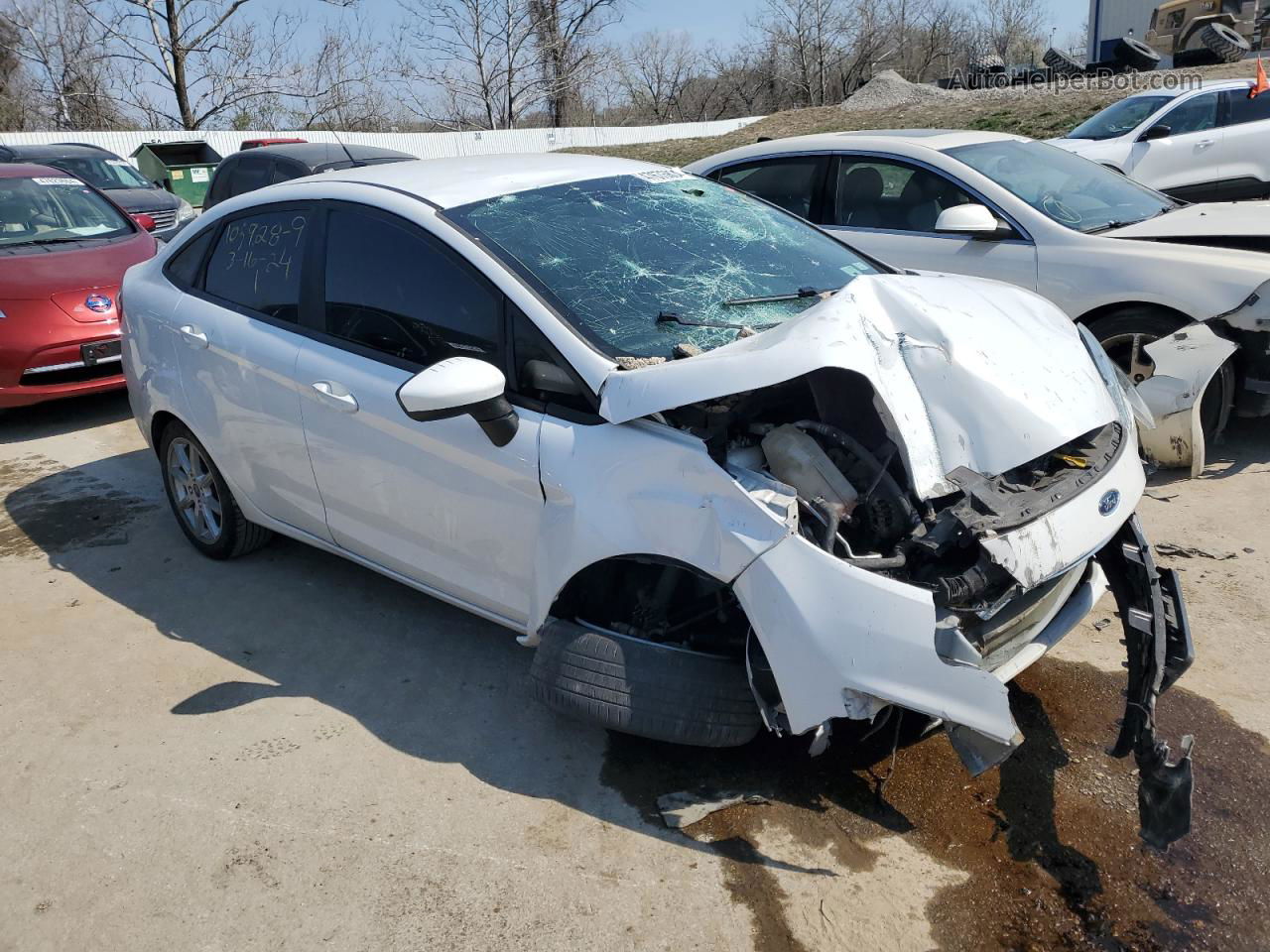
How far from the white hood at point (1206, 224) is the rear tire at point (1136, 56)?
53.2 feet

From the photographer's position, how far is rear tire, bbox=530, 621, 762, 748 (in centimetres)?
299

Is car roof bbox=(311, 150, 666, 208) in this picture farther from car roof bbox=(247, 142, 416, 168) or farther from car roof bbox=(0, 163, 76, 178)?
car roof bbox=(247, 142, 416, 168)

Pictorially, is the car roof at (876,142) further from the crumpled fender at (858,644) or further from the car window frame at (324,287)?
the crumpled fender at (858,644)

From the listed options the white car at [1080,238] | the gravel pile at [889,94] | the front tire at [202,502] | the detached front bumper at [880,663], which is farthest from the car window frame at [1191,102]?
the gravel pile at [889,94]

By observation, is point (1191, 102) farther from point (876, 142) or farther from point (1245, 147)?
point (876, 142)

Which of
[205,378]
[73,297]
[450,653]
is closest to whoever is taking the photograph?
[450,653]

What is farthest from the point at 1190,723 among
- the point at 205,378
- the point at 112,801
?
the point at 205,378

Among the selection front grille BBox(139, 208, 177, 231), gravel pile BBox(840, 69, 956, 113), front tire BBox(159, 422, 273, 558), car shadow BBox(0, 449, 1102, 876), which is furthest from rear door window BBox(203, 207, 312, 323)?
gravel pile BBox(840, 69, 956, 113)

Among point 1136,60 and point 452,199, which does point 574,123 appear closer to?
point 1136,60

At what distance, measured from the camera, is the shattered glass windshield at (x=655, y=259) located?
3.32m

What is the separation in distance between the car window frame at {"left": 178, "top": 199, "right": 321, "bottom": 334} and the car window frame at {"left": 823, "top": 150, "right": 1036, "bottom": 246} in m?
3.59

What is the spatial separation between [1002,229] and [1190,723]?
3.42m

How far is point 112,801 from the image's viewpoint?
328 centimetres

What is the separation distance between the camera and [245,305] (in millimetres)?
4242
